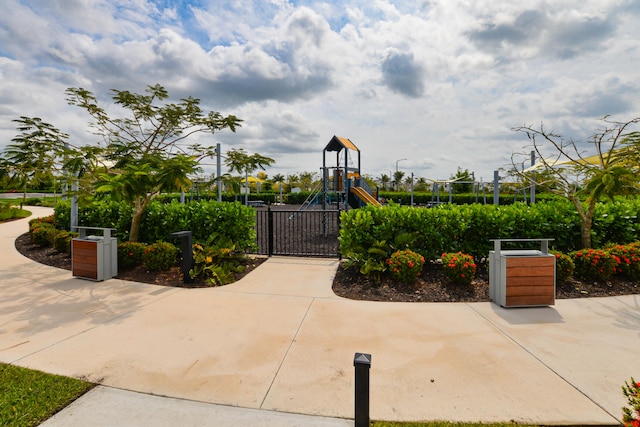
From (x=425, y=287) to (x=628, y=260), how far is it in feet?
11.7

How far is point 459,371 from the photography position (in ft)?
9.75

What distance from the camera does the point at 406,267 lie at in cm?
540

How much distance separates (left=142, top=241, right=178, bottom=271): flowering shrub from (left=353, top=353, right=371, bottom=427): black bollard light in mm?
5505

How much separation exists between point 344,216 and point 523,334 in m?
3.65

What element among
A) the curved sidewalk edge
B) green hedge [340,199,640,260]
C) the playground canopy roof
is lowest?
the curved sidewalk edge

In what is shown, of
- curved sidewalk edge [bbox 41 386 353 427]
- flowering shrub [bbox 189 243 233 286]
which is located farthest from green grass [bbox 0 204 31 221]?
curved sidewalk edge [bbox 41 386 353 427]

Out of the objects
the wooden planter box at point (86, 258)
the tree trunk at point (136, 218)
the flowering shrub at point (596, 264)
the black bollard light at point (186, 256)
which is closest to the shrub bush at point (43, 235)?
the tree trunk at point (136, 218)

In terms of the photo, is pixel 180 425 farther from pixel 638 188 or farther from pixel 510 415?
pixel 638 188

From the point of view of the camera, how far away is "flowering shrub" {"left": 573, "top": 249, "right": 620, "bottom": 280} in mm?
5312

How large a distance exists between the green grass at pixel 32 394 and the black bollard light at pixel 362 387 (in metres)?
2.34

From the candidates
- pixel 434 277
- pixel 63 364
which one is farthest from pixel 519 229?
pixel 63 364

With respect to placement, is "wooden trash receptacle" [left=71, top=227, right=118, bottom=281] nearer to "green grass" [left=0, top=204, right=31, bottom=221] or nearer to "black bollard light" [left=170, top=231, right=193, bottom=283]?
"black bollard light" [left=170, top=231, right=193, bottom=283]

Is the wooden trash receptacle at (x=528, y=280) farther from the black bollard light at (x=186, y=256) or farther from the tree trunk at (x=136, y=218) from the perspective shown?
the tree trunk at (x=136, y=218)

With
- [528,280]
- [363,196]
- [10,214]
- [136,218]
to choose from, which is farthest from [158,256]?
[10,214]
